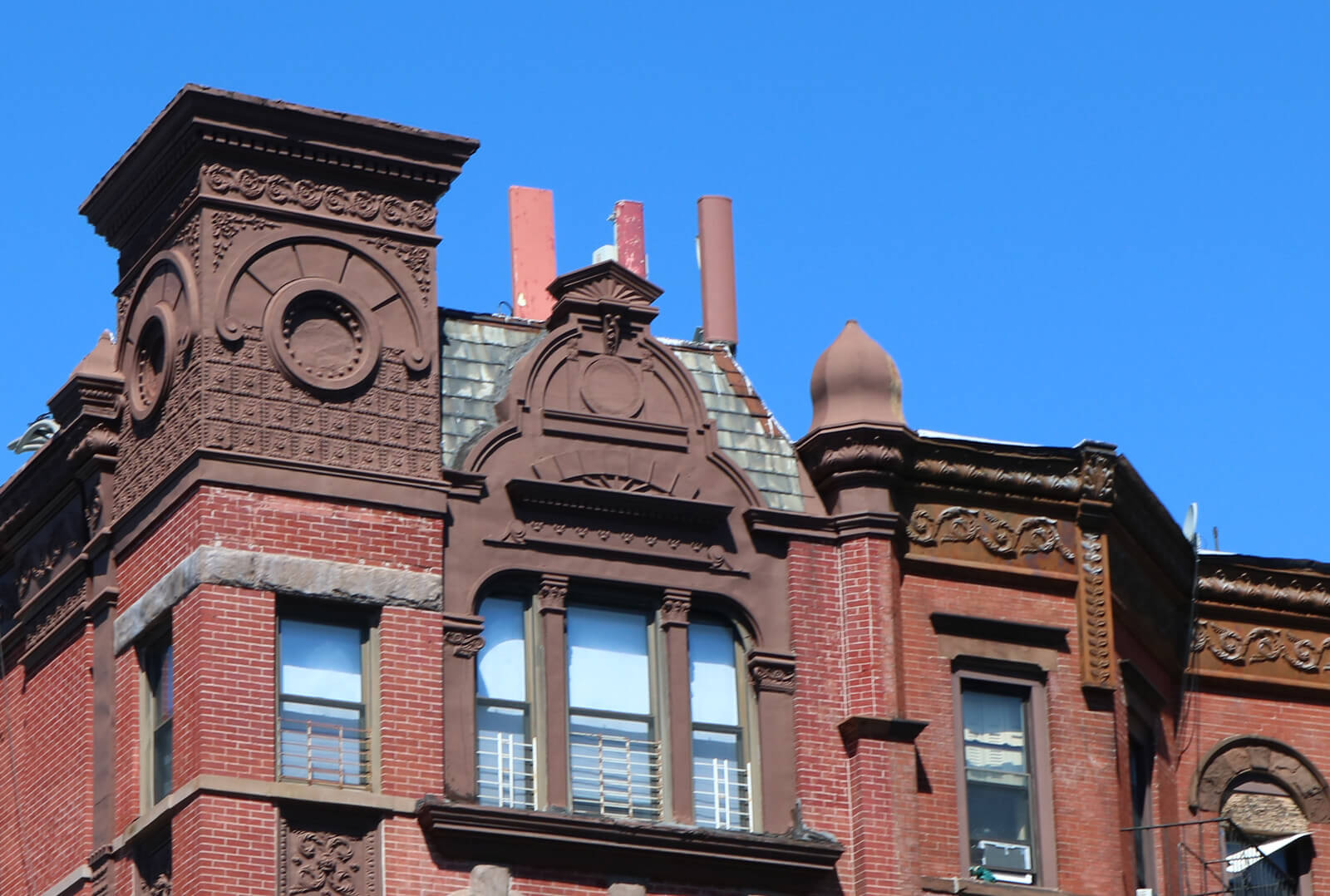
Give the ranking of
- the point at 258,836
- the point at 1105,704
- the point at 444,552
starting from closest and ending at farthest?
the point at 258,836
the point at 444,552
the point at 1105,704

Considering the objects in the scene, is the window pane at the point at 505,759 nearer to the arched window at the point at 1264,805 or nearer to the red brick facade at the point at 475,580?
the red brick facade at the point at 475,580

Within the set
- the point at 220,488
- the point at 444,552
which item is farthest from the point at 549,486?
the point at 220,488

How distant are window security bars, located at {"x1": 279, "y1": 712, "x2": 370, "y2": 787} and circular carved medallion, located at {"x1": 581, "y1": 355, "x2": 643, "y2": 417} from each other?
14.6 feet

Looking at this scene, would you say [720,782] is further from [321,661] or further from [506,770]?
[321,661]

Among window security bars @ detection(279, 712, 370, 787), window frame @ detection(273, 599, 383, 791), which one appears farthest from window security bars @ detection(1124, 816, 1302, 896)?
window security bars @ detection(279, 712, 370, 787)

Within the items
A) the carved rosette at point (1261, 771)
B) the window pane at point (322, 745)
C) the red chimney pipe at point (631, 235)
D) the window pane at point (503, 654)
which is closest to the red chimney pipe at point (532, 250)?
the red chimney pipe at point (631, 235)

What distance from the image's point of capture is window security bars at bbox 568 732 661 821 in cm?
3167

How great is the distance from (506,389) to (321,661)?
3.64 metres

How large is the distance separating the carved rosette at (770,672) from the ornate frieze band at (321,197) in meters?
5.38

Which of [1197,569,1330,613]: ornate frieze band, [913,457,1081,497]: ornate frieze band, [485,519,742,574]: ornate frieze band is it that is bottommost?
[485,519,742,574]: ornate frieze band

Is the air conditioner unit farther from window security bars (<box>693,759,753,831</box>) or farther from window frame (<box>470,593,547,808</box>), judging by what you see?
window frame (<box>470,593,547,808</box>)

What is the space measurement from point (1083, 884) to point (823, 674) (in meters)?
3.34

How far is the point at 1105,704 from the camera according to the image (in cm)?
3406

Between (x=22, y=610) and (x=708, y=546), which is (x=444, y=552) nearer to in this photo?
(x=708, y=546)
